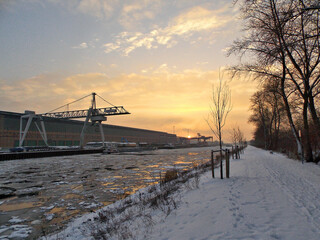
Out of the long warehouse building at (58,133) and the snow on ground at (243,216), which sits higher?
the long warehouse building at (58,133)

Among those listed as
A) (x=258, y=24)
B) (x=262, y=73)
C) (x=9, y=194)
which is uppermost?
(x=258, y=24)

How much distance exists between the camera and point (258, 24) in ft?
45.4

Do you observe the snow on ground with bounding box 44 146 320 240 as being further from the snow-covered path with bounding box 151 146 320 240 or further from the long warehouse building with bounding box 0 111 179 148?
the long warehouse building with bounding box 0 111 179 148

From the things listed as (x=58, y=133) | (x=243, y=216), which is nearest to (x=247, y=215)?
(x=243, y=216)

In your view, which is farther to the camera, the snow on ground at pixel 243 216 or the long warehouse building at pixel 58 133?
the long warehouse building at pixel 58 133

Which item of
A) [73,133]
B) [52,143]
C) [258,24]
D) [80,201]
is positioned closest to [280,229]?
[80,201]

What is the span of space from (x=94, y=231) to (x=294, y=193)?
5852 millimetres

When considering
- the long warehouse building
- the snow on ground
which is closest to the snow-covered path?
the snow on ground

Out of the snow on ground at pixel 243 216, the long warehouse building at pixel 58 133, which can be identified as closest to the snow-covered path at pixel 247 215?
the snow on ground at pixel 243 216

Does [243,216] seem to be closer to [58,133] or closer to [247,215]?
[247,215]

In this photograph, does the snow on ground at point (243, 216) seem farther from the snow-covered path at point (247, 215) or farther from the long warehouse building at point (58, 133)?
the long warehouse building at point (58, 133)

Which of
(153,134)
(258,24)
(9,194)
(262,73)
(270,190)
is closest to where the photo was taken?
(270,190)

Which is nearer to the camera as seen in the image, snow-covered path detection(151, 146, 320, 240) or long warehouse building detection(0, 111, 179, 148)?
snow-covered path detection(151, 146, 320, 240)

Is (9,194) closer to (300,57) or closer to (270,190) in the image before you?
(270,190)
